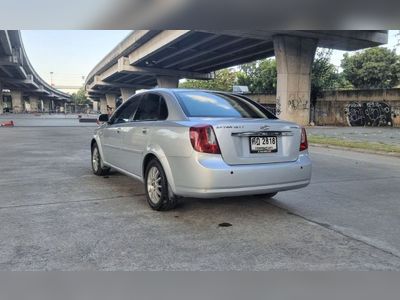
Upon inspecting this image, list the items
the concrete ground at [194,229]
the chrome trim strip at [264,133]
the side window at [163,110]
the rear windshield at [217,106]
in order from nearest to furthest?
the concrete ground at [194,229], the chrome trim strip at [264,133], the rear windshield at [217,106], the side window at [163,110]

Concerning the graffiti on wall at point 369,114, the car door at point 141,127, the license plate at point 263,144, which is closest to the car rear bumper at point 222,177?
the license plate at point 263,144

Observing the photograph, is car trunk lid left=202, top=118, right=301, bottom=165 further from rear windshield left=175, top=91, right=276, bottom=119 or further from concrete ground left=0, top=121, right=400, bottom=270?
concrete ground left=0, top=121, right=400, bottom=270

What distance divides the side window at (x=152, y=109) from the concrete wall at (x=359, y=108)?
2872 cm

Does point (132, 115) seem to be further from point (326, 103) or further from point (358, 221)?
point (326, 103)

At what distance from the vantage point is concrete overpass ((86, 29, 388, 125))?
27.9 m

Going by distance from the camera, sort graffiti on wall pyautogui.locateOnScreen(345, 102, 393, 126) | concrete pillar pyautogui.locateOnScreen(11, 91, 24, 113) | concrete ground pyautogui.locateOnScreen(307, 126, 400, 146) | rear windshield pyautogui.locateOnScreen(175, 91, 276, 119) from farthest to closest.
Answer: concrete pillar pyautogui.locateOnScreen(11, 91, 24, 113) < graffiti on wall pyautogui.locateOnScreen(345, 102, 393, 126) < concrete ground pyautogui.locateOnScreen(307, 126, 400, 146) < rear windshield pyautogui.locateOnScreen(175, 91, 276, 119)

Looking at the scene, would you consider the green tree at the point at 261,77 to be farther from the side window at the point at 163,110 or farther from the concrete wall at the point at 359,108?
Answer: the side window at the point at 163,110

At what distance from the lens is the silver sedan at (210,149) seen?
14.5 ft

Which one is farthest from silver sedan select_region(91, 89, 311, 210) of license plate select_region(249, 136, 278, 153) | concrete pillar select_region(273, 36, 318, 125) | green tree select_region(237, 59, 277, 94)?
green tree select_region(237, 59, 277, 94)

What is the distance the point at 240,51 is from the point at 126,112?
32.4 meters

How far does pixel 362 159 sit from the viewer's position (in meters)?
10.8

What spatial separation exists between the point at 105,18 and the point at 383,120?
27990mm

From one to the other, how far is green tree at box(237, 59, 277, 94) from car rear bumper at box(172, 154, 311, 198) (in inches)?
2117

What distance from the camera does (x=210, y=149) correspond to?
441 cm
